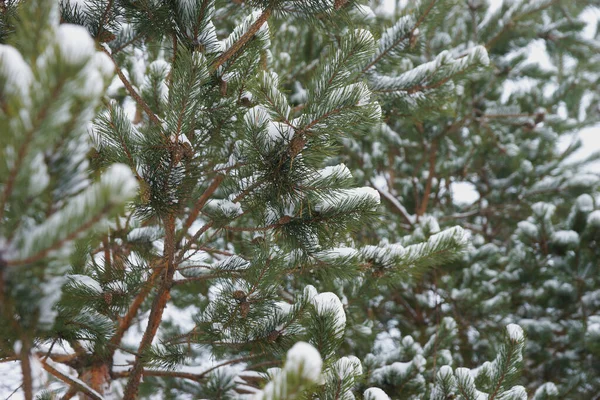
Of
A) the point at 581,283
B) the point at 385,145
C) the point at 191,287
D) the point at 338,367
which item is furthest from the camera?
the point at 385,145

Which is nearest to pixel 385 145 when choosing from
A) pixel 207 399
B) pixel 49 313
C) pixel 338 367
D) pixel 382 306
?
pixel 382 306

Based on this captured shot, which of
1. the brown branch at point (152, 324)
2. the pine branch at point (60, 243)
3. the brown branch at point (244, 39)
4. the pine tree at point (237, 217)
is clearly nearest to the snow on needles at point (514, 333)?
the pine tree at point (237, 217)

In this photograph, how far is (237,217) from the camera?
2.29 metres

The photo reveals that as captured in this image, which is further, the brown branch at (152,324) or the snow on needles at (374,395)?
the brown branch at (152,324)

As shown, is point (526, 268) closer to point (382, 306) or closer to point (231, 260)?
point (382, 306)

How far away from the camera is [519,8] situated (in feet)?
16.0

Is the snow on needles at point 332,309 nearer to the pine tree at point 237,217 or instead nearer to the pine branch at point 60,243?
the pine tree at point 237,217

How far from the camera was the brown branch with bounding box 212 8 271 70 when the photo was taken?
82.7 inches

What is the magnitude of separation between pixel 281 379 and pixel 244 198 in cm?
130

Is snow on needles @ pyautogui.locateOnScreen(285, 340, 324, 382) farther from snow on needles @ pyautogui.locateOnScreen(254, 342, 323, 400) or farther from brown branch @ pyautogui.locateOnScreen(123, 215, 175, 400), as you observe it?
brown branch @ pyautogui.locateOnScreen(123, 215, 175, 400)

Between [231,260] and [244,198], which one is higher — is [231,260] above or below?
below

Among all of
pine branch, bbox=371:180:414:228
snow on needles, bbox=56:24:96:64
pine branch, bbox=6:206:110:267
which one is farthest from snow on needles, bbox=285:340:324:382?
pine branch, bbox=371:180:414:228

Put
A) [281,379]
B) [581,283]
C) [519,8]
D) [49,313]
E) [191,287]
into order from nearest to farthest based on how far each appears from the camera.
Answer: [281,379], [49,313], [191,287], [581,283], [519,8]

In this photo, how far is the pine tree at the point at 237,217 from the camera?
3.29 ft
